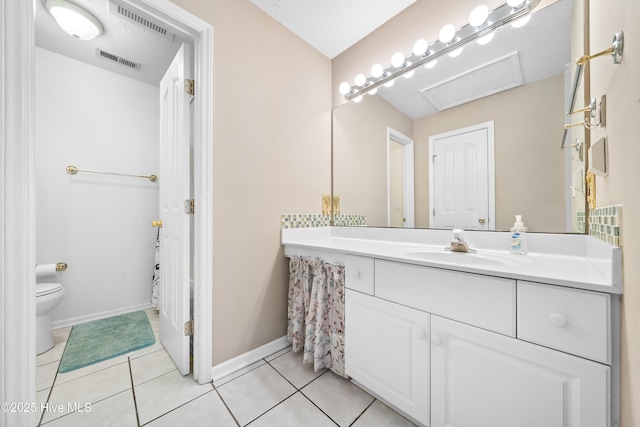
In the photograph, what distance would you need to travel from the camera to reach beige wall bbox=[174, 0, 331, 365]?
1380 millimetres

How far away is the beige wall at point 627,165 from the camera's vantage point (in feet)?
1.60

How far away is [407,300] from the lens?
3.28 ft

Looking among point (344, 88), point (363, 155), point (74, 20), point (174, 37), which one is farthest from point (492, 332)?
point (74, 20)

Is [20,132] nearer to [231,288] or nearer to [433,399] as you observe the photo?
[231,288]

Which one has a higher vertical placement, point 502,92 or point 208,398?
point 502,92

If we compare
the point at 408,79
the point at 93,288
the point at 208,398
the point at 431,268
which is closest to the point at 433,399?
the point at 431,268

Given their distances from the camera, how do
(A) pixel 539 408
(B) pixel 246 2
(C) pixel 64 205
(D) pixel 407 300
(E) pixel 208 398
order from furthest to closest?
(C) pixel 64 205, (B) pixel 246 2, (E) pixel 208 398, (D) pixel 407 300, (A) pixel 539 408

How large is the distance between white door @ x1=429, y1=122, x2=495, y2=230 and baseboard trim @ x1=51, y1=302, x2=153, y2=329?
2.79 meters

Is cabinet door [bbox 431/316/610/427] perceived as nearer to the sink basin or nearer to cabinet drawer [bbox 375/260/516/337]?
cabinet drawer [bbox 375/260/516/337]

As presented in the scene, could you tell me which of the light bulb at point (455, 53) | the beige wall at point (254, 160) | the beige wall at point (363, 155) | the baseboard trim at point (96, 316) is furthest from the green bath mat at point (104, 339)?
the light bulb at point (455, 53)

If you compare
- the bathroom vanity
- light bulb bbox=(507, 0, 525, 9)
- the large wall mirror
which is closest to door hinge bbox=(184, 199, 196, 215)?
the bathroom vanity

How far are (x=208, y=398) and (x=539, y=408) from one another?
137cm

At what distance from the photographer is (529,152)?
1.17 meters

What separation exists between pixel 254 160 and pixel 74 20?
1.55 m
